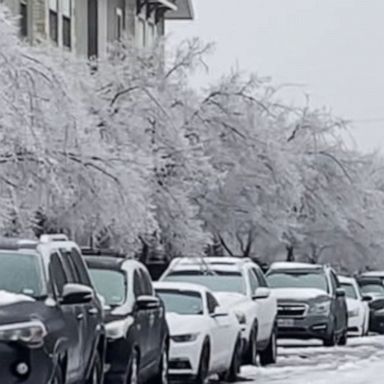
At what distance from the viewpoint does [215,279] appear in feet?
91.9

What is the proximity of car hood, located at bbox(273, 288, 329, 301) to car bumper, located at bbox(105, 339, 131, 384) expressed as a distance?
591 inches

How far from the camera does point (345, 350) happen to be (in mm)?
33031

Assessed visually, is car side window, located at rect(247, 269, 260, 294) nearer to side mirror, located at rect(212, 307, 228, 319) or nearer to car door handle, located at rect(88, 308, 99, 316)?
side mirror, located at rect(212, 307, 228, 319)

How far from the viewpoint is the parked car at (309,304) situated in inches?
1302

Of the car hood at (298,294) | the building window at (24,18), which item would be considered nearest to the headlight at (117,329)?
the car hood at (298,294)

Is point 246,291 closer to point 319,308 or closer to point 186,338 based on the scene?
point 319,308

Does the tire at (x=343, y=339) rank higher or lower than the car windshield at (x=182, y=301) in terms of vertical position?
lower

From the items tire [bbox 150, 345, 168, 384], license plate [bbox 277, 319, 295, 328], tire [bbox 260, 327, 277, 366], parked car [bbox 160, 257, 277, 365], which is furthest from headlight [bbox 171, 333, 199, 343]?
license plate [bbox 277, 319, 295, 328]

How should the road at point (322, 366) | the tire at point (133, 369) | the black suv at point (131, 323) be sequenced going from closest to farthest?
the black suv at point (131, 323), the tire at point (133, 369), the road at point (322, 366)

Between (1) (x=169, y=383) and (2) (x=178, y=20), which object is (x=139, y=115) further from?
(2) (x=178, y=20)

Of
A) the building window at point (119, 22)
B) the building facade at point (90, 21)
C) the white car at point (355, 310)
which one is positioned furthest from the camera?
the building window at point (119, 22)

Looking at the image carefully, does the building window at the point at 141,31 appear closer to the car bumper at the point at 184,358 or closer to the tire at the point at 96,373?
the car bumper at the point at 184,358

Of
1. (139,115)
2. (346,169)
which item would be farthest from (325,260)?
(139,115)

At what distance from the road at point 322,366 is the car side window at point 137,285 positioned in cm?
412
